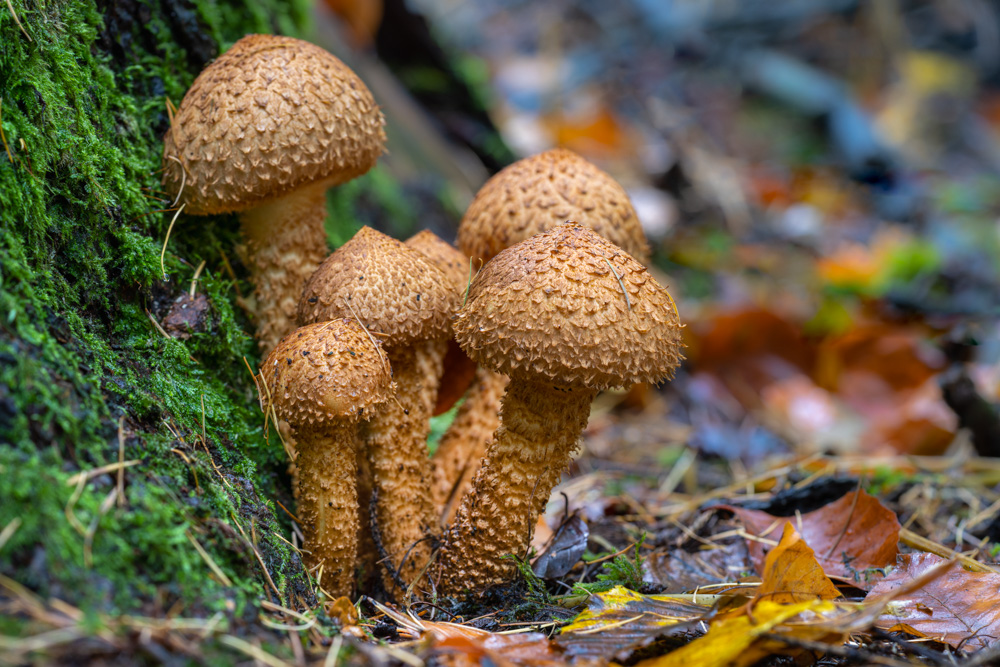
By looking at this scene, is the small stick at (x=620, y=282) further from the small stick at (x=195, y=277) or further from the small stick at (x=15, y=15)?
the small stick at (x=15, y=15)

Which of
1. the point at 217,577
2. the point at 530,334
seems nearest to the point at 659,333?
the point at 530,334

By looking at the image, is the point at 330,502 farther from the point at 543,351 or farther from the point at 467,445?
the point at 543,351

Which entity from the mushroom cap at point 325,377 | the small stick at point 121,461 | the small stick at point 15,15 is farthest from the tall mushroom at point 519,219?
the small stick at point 15,15

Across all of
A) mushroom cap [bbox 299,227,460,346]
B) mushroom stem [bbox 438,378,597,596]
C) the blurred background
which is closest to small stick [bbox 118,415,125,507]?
mushroom cap [bbox 299,227,460,346]

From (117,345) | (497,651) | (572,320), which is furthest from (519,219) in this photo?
(497,651)

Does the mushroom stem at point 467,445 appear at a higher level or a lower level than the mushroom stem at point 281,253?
lower
